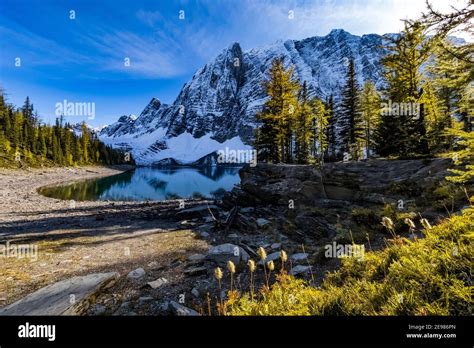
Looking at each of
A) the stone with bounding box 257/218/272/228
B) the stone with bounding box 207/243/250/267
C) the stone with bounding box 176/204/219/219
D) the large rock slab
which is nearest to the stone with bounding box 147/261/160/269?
the stone with bounding box 207/243/250/267

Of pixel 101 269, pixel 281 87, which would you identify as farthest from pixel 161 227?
pixel 281 87

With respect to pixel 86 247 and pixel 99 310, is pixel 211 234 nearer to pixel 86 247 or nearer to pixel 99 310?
pixel 86 247

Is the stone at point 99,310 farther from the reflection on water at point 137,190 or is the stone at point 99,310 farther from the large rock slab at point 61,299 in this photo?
the reflection on water at point 137,190

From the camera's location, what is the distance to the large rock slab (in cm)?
373

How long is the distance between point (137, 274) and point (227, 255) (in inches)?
106

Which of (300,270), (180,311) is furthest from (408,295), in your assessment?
(300,270)

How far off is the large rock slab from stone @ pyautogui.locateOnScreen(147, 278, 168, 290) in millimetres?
1025

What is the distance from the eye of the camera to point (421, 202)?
1023 centimetres

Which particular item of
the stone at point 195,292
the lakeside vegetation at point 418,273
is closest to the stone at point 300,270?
the lakeside vegetation at point 418,273

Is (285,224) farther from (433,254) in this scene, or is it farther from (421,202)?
(433,254)

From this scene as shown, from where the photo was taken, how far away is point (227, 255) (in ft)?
25.5

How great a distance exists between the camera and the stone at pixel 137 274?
267 inches

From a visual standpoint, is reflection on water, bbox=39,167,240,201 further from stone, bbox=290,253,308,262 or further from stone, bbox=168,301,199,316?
stone, bbox=168,301,199,316

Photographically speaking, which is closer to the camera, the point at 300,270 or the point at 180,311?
the point at 180,311
